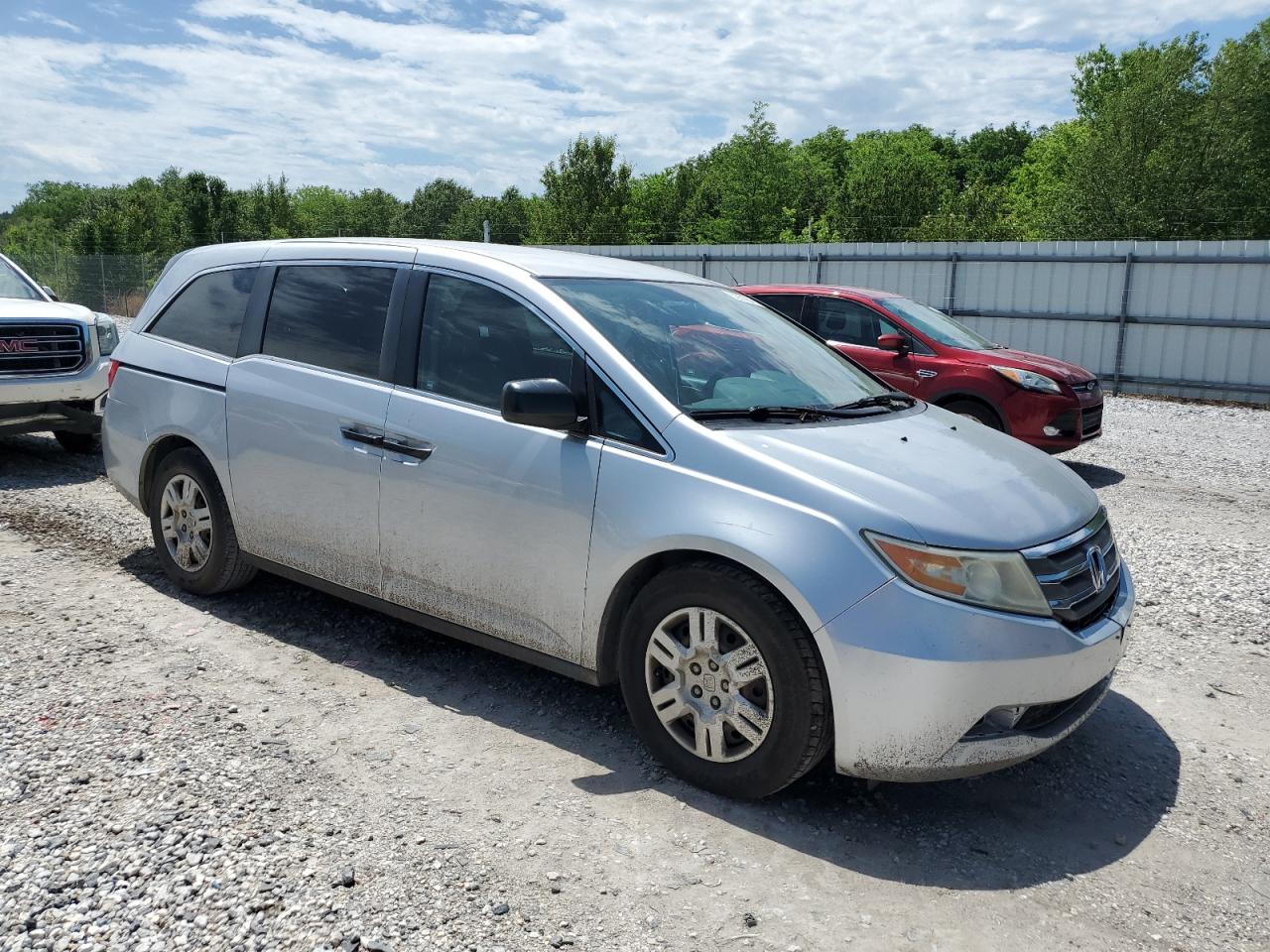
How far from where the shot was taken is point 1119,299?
16547 millimetres

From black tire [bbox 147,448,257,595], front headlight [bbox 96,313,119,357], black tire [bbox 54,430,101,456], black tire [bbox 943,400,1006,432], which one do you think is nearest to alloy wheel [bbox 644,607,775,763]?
black tire [bbox 147,448,257,595]

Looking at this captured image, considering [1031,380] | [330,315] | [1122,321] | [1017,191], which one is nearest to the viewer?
[330,315]

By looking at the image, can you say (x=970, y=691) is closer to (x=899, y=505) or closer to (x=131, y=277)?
(x=899, y=505)

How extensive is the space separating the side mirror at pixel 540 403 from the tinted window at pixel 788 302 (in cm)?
714

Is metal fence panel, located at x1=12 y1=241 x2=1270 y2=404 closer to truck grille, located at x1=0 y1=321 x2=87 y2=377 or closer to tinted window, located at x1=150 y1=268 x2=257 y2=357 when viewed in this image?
truck grille, located at x1=0 y1=321 x2=87 y2=377

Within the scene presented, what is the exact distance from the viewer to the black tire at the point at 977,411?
9.28 meters

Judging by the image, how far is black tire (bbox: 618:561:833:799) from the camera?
117 inches

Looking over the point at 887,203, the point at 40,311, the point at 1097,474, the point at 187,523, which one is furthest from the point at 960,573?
the point at 887,203

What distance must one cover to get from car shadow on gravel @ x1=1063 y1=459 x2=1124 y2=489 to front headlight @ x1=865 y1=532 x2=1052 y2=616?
6303mm

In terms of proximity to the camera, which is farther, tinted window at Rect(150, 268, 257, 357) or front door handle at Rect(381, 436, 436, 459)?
tinted window at Rect(150, 268, 257, 357)

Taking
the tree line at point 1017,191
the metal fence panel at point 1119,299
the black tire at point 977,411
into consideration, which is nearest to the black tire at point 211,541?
the black tire at point 977,411

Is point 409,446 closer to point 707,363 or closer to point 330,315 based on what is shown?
point 330,315

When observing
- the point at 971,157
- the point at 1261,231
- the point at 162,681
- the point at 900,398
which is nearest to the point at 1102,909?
the point at 900,398

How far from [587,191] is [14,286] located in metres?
38.2
